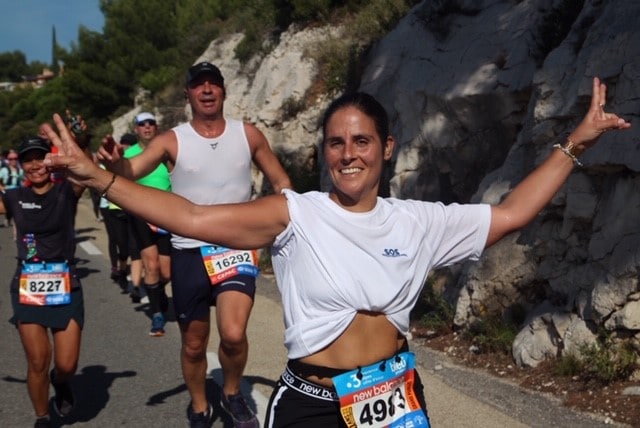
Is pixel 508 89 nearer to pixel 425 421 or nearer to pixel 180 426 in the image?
pixel 180 426

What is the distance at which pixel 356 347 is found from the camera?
304 cm

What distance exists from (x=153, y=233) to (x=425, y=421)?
6.73m

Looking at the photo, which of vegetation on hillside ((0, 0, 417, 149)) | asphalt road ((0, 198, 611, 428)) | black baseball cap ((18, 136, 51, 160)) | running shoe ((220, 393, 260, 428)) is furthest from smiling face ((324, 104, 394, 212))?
vegetation on hillside ((0, 0, 417, 149))

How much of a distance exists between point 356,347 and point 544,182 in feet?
3.41

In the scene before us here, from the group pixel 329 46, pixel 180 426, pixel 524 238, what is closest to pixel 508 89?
pixel 524 238

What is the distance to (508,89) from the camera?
350 inches

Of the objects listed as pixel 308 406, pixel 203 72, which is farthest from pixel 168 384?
pixel 308 406

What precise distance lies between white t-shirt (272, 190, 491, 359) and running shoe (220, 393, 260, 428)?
8.10 feet

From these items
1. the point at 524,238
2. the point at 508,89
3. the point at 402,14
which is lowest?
the point at 524,238

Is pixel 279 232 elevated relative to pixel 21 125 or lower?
lower

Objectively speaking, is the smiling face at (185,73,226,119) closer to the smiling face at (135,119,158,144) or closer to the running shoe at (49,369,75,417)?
the running shoe at (49,369,75,417)

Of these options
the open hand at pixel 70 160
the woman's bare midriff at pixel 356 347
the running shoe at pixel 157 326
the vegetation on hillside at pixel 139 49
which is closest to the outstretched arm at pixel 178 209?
the open hand at pixel 70 160

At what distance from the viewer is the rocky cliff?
21.4ft

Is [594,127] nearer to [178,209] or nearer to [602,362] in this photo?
[178,209]
